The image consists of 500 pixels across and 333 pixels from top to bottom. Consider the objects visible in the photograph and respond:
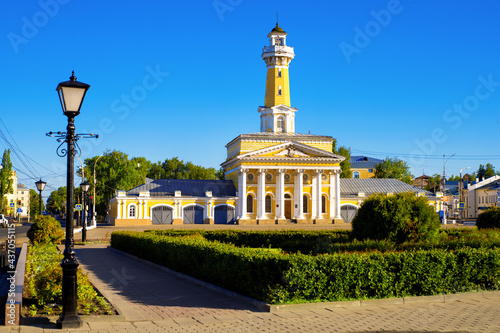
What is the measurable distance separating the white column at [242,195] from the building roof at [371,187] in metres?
13.7

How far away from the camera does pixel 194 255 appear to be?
611 inches

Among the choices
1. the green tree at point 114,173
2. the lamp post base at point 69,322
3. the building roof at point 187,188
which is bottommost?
the lamp post base at point 69,322

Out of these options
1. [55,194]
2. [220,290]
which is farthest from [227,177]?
[55,194]

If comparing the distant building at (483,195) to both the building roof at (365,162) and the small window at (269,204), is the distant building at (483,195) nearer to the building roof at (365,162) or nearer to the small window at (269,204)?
the building roof at (365,162)

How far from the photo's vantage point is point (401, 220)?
19.2 metres

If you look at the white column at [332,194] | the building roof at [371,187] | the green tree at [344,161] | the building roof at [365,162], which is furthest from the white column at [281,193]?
the building roof at [365,162]

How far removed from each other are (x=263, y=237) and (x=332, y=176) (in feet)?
140

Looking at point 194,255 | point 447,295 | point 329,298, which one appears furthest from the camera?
point 194,255

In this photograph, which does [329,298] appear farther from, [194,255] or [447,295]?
[194,255]

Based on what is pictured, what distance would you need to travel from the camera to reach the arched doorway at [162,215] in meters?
61.3

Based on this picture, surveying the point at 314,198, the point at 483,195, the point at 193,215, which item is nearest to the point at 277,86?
the point at 314,198

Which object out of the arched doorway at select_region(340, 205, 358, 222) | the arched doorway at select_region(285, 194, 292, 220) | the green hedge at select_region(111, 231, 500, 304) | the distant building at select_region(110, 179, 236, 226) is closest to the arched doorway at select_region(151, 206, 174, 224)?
the distant building at select_region(110, 179, 236, 226)

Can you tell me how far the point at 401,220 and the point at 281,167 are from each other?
4497cm

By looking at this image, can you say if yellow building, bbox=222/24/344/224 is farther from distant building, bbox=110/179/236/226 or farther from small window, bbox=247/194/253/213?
distant building, bbox=110/179/236/226
